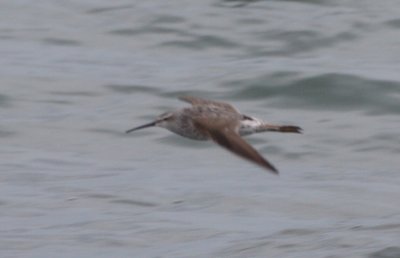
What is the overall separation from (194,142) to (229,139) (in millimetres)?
4833

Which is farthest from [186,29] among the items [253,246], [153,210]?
[253,246]

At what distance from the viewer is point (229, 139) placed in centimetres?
1000

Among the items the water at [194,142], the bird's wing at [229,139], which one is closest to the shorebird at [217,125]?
the bird's wing at [229,139]

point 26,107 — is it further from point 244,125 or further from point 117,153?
point 244,125

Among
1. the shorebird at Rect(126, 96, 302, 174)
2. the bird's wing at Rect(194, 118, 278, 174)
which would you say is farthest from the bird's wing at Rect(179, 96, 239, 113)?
the bird's wing at Rect(194, 118, 278, 174)

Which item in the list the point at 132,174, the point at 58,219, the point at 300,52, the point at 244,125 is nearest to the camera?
the point at 244,125

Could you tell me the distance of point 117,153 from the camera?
47.5 feet

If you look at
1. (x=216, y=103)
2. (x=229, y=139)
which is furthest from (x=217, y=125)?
(x=216, y=103)

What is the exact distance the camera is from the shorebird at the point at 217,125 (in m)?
10.0

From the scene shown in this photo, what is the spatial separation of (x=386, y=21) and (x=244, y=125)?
815 centimetres

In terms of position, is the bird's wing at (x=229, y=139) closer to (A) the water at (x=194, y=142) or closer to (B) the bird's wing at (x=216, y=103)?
(B) the bird's wing at (x=216, y=103)

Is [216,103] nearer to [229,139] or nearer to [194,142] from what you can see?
[229,139]

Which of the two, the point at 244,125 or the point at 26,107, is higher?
the point at 244,125

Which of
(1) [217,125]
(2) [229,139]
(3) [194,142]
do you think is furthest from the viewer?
(3) [194,142]
